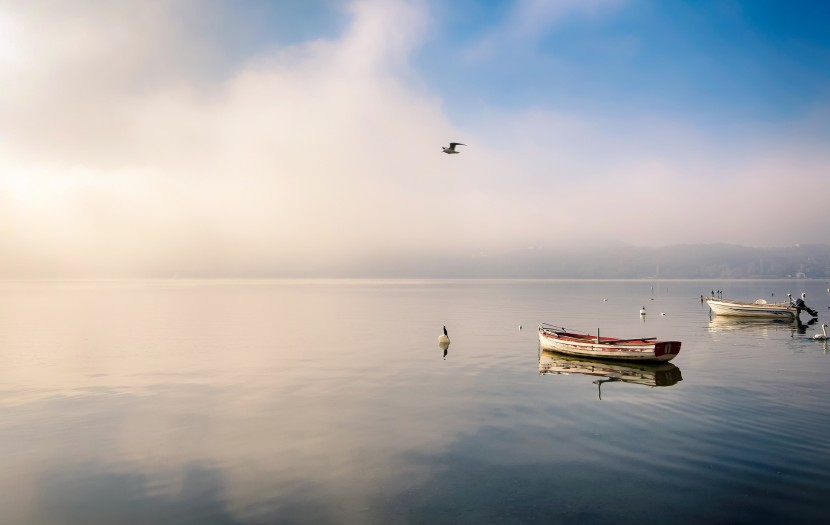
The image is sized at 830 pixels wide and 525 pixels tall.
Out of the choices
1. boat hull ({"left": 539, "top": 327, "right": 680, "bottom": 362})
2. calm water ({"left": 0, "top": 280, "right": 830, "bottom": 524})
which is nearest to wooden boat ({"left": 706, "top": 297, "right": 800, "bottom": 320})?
calm water ({"left": 0, "top": 280, "right": 830, "bottom": 524})

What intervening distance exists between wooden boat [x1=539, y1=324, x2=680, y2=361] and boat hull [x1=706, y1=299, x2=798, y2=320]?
57.2 meters

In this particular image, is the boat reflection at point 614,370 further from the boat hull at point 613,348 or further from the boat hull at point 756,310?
the boat hull at point 756,310

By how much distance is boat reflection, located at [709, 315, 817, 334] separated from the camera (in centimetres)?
7462

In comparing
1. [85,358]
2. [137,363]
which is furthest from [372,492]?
[85,358]

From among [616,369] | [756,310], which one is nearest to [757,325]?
[756,310]

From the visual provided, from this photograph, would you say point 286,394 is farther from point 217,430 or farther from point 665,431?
point 665,431

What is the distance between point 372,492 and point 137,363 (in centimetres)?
4043

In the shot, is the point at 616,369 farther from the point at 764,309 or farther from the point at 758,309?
the point at 764,309

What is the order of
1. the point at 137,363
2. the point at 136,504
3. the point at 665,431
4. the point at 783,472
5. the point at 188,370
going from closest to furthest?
the point at 136,504 → the point at 783,472 → the point at 665,431 → the point at 188,370 → the point at 137,363

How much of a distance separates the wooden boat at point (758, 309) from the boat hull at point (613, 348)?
188ft

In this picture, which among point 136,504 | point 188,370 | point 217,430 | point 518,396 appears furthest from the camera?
point 188,370

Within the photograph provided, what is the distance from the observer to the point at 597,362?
46.3m

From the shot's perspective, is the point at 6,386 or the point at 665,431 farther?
the point at 6,386

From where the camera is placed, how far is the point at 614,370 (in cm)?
4256
